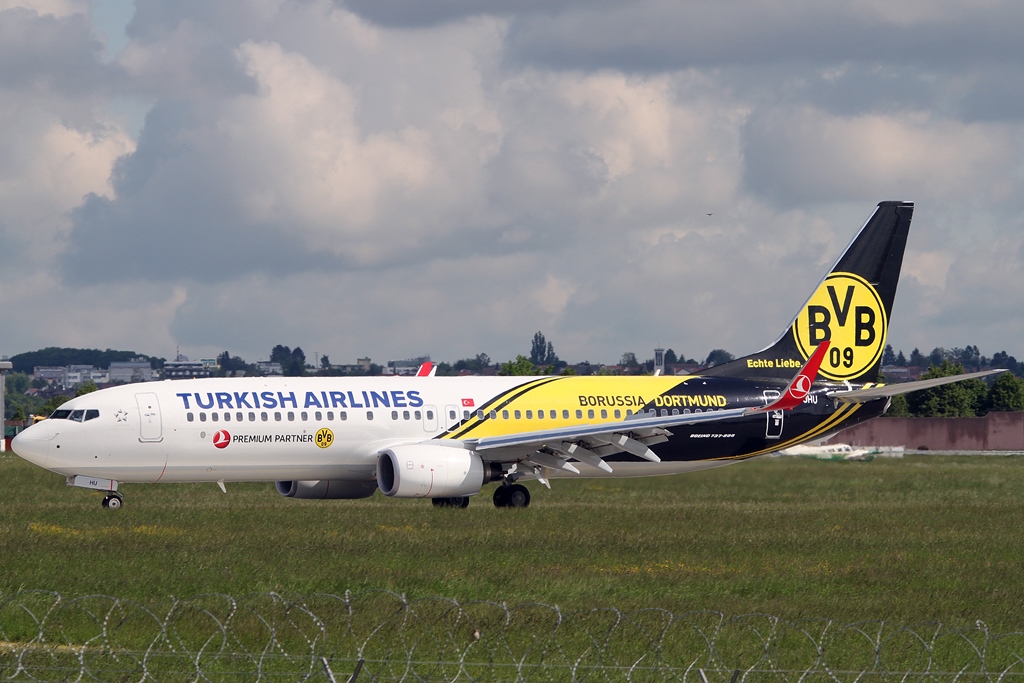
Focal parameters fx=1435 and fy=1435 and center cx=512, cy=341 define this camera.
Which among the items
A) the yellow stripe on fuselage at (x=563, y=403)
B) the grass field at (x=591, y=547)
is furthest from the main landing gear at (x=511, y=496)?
the yellow stripe on fuselage at (x=563, y=403)

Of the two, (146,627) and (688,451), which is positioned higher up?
(688,451)

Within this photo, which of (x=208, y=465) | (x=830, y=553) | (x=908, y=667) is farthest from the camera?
(x=208, y=465)

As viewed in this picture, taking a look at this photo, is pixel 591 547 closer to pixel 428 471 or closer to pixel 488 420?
pixel 428 471

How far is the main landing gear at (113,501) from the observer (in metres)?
36.3

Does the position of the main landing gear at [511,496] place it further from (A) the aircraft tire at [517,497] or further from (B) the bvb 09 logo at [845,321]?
(B) the bvb 09 logo at [845,321]

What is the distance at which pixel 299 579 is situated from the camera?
23906 millimetres

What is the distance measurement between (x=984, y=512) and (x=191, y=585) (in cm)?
2330

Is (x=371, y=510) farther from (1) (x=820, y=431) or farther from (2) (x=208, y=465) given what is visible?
(1) (x=820, y=431)

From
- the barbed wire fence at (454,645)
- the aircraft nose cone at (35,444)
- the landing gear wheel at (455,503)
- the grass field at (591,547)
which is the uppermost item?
the aircraft nose cone at (35,444)

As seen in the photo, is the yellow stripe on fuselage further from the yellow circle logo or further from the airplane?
the yellow circle logo

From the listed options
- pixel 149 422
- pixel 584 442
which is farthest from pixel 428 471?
pixel 149 422

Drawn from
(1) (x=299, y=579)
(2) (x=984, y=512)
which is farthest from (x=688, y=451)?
(1) (x=299, y=579)

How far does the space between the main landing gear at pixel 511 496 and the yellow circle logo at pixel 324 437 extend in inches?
189

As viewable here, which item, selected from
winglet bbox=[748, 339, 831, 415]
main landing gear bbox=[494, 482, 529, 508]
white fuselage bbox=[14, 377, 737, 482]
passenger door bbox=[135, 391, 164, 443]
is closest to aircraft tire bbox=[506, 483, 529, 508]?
main landing gear bbox=[494, 482, 529, 508]
